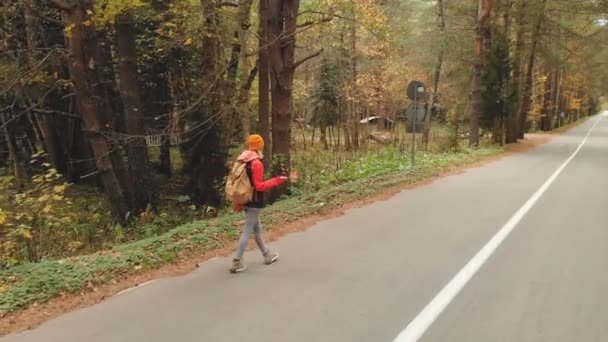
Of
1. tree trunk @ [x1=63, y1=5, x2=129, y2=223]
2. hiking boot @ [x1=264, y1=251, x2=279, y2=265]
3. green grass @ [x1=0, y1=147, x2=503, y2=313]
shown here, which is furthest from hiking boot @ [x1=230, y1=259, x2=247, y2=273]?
tree trunk @ [x1=63, y1=5, x2=129, y2=223]

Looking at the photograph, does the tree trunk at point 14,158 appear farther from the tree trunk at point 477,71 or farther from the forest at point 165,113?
the tree trunk at point 477,71

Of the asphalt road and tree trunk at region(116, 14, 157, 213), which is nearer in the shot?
the asphalt road

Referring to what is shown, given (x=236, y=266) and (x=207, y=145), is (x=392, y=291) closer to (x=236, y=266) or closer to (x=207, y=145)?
(x=236, y=266)

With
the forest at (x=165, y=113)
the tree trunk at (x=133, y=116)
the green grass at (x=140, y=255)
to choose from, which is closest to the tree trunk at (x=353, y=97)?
the forest at (x=165, y=113)

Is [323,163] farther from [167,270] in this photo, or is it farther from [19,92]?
[167,270]

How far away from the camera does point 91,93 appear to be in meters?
13.1

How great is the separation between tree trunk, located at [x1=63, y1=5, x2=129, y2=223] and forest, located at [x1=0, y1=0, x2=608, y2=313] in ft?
0.12

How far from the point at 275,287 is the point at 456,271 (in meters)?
2.41

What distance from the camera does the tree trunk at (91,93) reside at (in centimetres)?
1245

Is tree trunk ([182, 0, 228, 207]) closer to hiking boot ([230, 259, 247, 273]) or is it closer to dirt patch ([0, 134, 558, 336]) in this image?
dirt patch ([0, 134, 558, 336])

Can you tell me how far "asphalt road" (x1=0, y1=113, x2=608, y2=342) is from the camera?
16.7 ft

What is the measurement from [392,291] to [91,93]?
32.4 ft

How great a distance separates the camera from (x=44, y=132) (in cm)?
2152

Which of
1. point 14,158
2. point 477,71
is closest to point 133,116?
point 14,158
